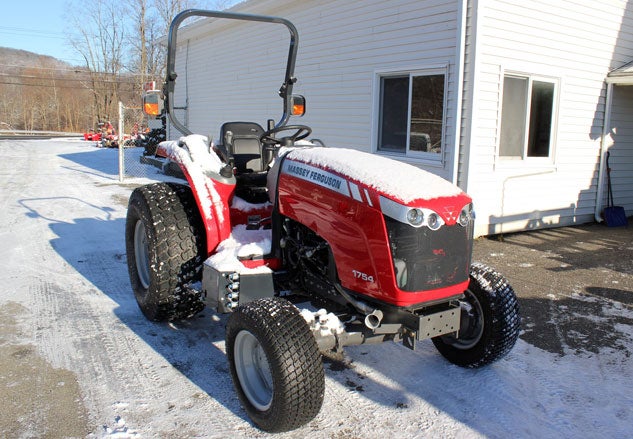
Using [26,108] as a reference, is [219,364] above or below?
below

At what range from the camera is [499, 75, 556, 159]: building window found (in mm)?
7629

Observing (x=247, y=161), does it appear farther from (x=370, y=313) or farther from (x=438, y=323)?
(x=438, y=323)

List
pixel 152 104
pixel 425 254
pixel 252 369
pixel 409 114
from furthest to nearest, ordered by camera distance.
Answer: pixel 409 114
pixel 152 104
pixel 252 369
pixel 425 254

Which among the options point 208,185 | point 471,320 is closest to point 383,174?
point 471,320

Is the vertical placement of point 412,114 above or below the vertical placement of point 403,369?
above

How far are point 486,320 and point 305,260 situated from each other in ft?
3.82

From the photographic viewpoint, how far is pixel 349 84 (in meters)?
9.05

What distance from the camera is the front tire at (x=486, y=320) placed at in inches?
130

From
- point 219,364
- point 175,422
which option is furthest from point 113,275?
point 175,422

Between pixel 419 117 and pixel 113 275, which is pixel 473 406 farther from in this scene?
pixel 419 117

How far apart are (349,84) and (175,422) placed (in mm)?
7123

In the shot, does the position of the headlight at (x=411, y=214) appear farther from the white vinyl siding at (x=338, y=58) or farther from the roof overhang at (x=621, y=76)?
the roof overhang at (x=621, y=76)

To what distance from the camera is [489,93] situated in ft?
23.6

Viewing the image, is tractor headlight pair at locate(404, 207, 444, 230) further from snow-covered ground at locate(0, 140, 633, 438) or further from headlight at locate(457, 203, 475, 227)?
snow-covered ground at locate(0, 140, 633, 438)
